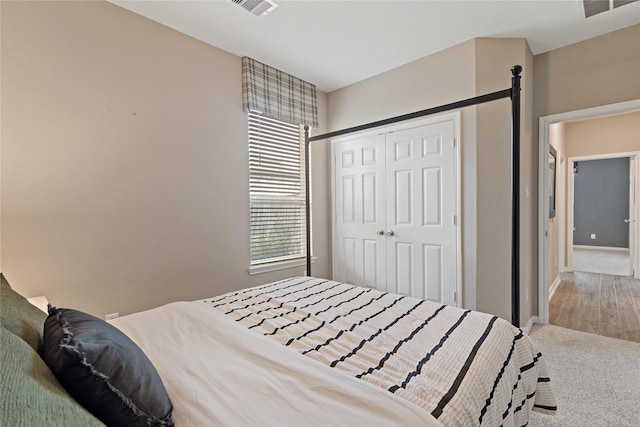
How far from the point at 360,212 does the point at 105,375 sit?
3183mm

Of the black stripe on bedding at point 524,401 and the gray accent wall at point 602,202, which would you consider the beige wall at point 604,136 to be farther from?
the black stripe on bedding at point 524,401

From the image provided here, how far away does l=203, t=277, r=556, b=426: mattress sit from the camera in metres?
0.99

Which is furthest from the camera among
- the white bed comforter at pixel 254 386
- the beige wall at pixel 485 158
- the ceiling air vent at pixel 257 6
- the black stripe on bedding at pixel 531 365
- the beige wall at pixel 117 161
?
the beige wall at pixel 485 158

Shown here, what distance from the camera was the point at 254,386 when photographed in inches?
38.6

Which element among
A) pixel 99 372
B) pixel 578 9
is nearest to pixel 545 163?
pixel 578 9

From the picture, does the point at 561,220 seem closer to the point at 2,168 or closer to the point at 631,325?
the point at 631,325

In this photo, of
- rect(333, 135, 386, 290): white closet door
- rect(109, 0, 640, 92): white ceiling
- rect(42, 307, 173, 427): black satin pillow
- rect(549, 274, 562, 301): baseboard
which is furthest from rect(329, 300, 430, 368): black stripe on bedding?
rect(549, 274, 562, 301): baseboard

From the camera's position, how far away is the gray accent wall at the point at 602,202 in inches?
264

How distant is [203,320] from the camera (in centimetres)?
148

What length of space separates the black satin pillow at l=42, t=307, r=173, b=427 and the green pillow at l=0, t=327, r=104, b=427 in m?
0.04

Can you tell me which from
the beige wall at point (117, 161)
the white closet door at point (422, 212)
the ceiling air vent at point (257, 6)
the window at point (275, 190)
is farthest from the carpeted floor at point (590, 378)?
the ceiling air vent at point (257, 6)

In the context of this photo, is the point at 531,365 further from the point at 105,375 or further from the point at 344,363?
the point at 105,375

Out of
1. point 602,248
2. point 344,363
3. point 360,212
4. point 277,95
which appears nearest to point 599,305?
point 360,212

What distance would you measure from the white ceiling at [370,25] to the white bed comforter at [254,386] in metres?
2.33
